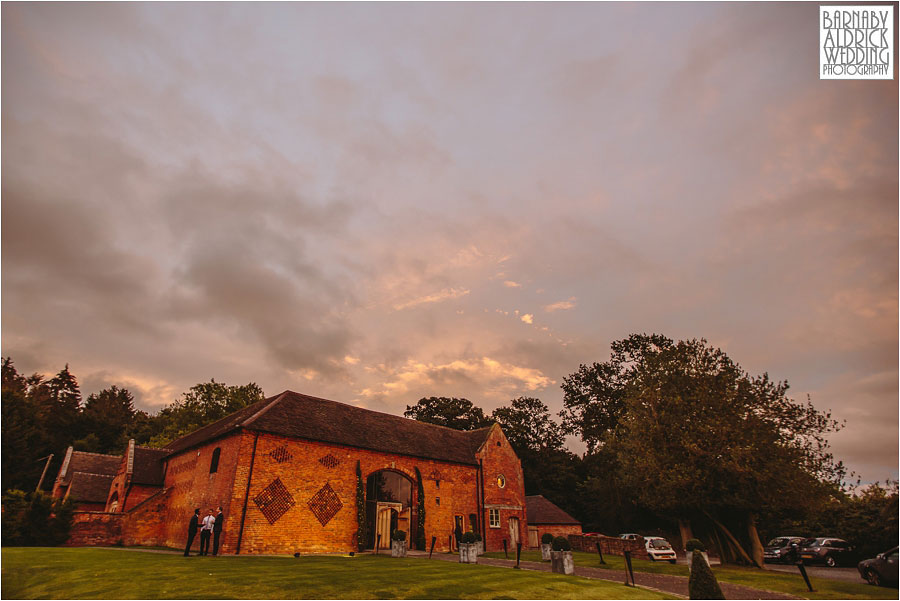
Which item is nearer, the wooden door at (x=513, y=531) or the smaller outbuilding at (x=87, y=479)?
the smaller outbuilding at (x=87, y=479)

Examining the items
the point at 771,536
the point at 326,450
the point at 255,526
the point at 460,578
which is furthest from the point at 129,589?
the point at 771,536

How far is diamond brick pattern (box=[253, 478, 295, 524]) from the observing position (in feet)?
71.0

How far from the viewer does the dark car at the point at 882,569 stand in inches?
631

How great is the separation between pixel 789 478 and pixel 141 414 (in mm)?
74914

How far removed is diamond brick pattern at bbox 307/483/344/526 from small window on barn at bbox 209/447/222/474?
18.0ft

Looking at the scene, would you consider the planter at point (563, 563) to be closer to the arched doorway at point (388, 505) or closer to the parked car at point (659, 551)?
the arched doorway at point (388, 505)

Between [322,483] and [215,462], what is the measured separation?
→ 589 cm

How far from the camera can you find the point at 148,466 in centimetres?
3138

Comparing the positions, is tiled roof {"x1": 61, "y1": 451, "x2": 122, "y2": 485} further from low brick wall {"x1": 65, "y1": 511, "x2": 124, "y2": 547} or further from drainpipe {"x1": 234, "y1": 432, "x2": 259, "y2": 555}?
drainpipe {"x1": 234, "y1": 432, "x2": 259, "y2": 555}

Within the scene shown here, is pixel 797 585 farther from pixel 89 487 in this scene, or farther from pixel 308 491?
pixel 89 487

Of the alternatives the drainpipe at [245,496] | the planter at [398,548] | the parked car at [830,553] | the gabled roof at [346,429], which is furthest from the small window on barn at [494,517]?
the parked car at [830,553]

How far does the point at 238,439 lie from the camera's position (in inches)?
A: 880

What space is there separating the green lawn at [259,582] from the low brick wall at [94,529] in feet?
32.9

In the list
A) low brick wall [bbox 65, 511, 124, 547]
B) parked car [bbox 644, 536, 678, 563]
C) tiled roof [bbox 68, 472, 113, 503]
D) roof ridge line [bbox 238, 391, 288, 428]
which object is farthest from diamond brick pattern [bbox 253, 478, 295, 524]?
parked car [bbox 644, 536, 678, 563]
